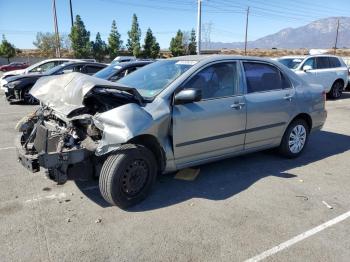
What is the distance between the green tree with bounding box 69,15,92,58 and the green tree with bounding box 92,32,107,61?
5.27 feet

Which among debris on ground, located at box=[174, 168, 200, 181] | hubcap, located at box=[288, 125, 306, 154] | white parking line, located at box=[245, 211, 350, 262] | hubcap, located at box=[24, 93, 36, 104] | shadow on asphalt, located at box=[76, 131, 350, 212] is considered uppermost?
hubcap, located at box=[288, 125, 306, 154]

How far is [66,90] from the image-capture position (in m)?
4.25

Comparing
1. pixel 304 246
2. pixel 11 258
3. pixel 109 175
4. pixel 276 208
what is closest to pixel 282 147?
pixel 276 208

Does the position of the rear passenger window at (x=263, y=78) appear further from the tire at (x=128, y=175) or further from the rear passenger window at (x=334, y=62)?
the rear passenger window at (x=334, y=62)

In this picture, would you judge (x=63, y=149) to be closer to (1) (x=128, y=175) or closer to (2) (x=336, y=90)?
(1) (x=128, y=175)

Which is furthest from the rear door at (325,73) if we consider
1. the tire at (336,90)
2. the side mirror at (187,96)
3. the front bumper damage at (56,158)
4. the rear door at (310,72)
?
the front bumper damage at (56,158)

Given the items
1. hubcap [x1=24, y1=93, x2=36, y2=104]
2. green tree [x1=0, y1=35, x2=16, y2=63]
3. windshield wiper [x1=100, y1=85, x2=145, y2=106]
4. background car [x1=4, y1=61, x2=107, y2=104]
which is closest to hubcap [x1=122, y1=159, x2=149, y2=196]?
windshield wiper [x1=100, y1=85, x2=145, y2=106]

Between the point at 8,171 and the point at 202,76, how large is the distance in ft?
10.6

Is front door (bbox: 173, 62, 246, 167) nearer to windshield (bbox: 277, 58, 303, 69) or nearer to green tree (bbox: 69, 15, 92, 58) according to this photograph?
windshield (bbox: 277, 58, 303, 69)

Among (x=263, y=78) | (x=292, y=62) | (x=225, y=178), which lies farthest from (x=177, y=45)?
(x=225, y=178)

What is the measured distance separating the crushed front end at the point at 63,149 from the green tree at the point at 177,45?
1974 inches

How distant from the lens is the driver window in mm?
4566

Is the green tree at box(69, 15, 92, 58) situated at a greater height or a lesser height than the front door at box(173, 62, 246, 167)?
greater

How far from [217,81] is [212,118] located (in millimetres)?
569
